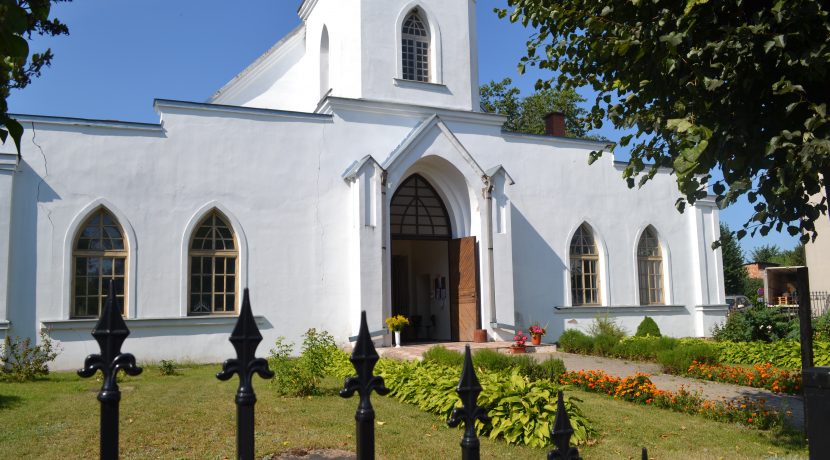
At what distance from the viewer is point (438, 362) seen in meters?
12.3

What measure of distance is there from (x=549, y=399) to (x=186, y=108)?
1178 cm

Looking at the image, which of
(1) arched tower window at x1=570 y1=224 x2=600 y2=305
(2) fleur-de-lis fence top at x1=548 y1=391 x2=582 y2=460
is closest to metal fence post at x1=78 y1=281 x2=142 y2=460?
(2) fleur-de-lis fence top at x1=548 y1=391 x2=582 y2=460

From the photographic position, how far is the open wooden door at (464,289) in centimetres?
1744

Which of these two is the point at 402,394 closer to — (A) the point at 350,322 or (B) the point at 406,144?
(A) the point at 350,322

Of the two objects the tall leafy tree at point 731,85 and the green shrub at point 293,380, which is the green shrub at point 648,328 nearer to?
the green shrub at point 293,380

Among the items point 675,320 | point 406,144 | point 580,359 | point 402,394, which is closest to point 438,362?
point 402,394

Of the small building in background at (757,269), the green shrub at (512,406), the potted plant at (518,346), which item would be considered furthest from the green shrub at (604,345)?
the small building in background at (757,269)

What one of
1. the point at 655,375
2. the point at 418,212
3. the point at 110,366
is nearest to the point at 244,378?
the point at 110,366

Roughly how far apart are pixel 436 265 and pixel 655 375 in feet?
28.1

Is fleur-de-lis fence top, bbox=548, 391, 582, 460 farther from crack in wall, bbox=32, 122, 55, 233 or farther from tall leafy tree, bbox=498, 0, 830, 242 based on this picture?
crack in wall, bbox=32, 122, 55, 233

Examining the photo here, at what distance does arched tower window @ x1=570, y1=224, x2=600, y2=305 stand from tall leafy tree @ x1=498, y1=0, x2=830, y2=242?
12.9 meters

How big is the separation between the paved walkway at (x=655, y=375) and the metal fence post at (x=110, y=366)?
8.45m

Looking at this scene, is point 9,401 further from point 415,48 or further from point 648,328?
point 648,328

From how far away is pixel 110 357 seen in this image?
2.50 metres
